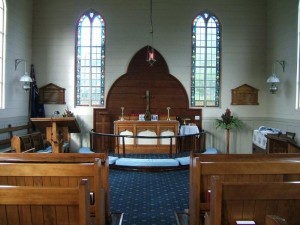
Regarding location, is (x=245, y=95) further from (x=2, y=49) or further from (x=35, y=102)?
(x=2, y=49)

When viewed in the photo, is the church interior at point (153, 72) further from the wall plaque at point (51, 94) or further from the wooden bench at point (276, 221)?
the wooden bench at point (276, 221)

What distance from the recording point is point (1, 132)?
687 centimetres

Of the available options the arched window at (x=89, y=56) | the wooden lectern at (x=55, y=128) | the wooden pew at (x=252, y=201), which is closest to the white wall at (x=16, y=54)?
the wooden lectern at (x=55, y=128)

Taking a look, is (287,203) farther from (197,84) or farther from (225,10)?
(225,10)

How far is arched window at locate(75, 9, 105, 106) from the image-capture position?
30.1ft

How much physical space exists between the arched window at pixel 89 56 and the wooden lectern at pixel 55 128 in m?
1.22

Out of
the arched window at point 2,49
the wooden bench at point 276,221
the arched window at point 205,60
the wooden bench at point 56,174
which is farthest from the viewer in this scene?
the arched window at point 205,60

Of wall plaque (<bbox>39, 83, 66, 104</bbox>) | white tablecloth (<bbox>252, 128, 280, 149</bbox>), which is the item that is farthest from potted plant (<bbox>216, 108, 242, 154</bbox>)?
wall plaque (<bbox>39, 83, 66, 104</bbox>)

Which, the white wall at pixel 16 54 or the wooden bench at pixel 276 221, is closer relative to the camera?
the wooden bench at pixel 276 221

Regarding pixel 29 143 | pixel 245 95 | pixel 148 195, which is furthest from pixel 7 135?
pixel 245 95

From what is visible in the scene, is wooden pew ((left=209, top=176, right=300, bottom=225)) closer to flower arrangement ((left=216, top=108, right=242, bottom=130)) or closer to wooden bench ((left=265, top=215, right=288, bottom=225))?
wooden bench ((left=265, top=215, right=288, bottom=225))

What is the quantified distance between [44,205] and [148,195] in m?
3.29

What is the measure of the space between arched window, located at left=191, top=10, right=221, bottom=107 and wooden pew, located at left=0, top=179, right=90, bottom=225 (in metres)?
7.97

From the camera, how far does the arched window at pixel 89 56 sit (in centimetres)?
917
